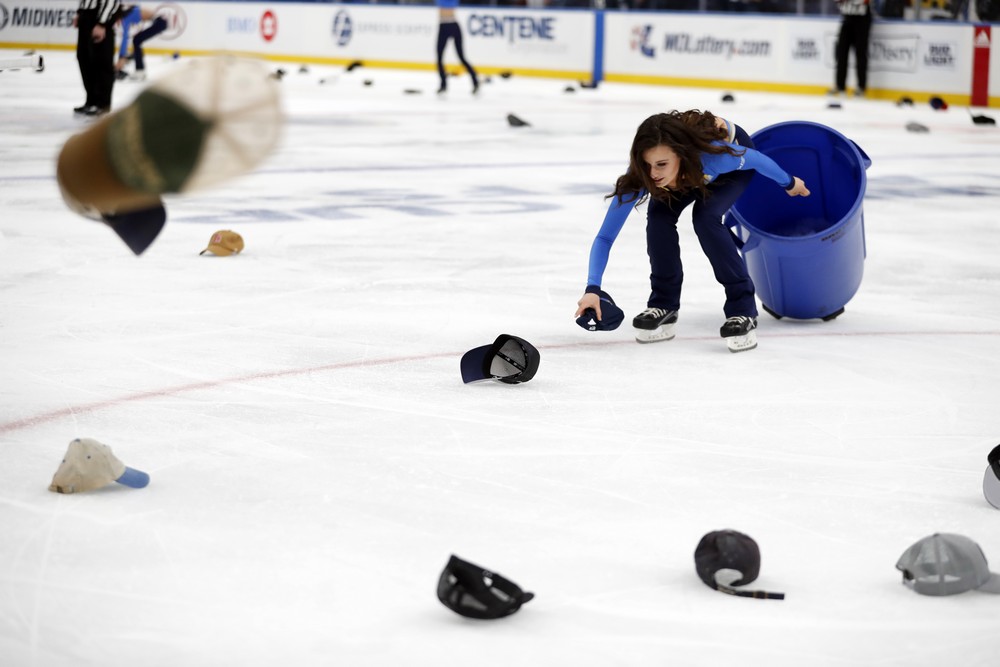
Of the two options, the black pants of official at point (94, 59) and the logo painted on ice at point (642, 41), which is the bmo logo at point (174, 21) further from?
the black pants of official at point (94, 59)

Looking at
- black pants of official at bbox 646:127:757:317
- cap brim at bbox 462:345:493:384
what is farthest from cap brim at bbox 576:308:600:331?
cap brim at bbox 462:345:493:384

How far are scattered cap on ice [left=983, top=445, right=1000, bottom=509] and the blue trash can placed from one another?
1631 mm

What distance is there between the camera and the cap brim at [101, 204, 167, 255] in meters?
2.22

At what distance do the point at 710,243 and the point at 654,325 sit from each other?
11.3 inches

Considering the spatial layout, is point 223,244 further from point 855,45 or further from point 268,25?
point 268,25

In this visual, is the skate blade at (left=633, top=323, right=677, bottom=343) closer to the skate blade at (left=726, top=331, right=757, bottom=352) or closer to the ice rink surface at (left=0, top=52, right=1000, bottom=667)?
the ice rink surface at (left=0, top=52, right=1000, bottom=667)

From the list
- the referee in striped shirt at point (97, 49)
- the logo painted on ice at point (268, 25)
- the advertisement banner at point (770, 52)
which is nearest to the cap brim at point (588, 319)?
the referee in striped shirt at point (97, 49)

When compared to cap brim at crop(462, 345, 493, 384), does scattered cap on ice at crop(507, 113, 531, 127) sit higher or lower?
lower

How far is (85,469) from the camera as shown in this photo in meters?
2.58

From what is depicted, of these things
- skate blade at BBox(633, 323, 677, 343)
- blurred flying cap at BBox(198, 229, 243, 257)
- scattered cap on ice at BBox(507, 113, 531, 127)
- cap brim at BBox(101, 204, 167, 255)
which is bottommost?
scattered cap on ice at BBox(507, 113, 531, 127)

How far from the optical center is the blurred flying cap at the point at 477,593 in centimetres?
201

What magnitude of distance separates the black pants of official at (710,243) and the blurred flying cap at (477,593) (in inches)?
85.7

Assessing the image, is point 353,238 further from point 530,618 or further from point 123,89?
point 123,89

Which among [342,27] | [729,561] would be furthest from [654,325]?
[342,27]
